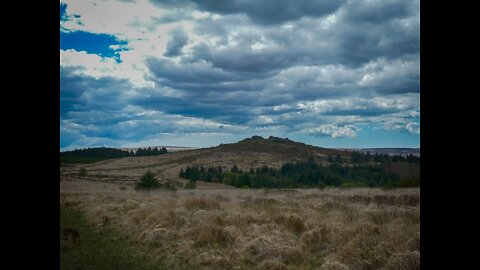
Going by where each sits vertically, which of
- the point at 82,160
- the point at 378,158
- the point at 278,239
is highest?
the point at 378,158

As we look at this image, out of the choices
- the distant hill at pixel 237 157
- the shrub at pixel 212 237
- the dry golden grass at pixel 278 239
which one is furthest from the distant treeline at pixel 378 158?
the shrub at pixel 212 237

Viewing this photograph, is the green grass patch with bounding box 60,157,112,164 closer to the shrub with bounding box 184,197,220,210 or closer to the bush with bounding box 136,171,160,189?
the bush with bounding box 136,171,160,189

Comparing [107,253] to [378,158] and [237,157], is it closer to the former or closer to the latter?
[378,158]

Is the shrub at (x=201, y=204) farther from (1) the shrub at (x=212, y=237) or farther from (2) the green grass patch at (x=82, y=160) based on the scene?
(2) the green grass patch at (x=82, y=160)

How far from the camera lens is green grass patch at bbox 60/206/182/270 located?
9492 mm

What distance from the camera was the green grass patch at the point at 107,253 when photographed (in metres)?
9.49

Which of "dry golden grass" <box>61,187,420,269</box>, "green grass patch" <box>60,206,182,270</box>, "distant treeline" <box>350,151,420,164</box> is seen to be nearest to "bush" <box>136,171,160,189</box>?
"dry golden grass" <box>61,187,420,269</box>

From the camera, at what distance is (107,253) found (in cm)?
1084

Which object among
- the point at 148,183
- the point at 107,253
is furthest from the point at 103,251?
the point at 148,183

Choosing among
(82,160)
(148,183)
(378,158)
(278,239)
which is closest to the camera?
(278,239)
